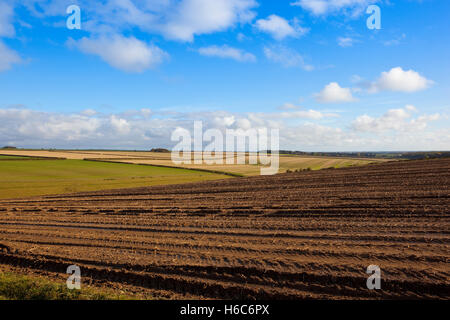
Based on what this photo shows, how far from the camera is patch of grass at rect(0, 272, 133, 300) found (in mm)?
6223

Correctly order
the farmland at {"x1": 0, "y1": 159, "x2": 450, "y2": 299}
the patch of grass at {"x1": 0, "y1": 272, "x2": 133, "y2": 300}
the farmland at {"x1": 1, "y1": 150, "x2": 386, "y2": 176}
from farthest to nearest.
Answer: the farmland at {"x1": 1, "y1": 150, "x2": 386, "y2": 176} → the farmland at {"x1": 0, "y1": 159, "x2": 450, "y2": 299} → the patch of grass at {"x1": 0, "y1": 272, "x2": 133, "y2": 300}

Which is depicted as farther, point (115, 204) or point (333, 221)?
point (115, 204)

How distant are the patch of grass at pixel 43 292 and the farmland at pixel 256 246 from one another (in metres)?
0.81

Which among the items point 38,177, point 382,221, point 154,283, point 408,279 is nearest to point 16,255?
point 154,283

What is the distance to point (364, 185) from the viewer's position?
68.6 feet

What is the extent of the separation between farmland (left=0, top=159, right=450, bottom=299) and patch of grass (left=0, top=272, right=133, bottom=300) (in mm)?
810

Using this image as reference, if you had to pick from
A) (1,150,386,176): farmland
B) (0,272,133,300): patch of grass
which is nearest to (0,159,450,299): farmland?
(0,272,133,300): patch of grass

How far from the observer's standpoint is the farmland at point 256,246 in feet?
22.3

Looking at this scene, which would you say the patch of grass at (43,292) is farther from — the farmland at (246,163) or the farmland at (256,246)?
the farmland at (246,163)

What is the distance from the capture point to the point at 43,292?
6418 mm

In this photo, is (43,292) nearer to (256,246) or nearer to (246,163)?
(256,246)

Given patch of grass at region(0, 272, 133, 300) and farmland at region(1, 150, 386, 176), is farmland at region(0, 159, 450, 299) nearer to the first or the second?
patch of grass at region(0, 272, 133, 300)
